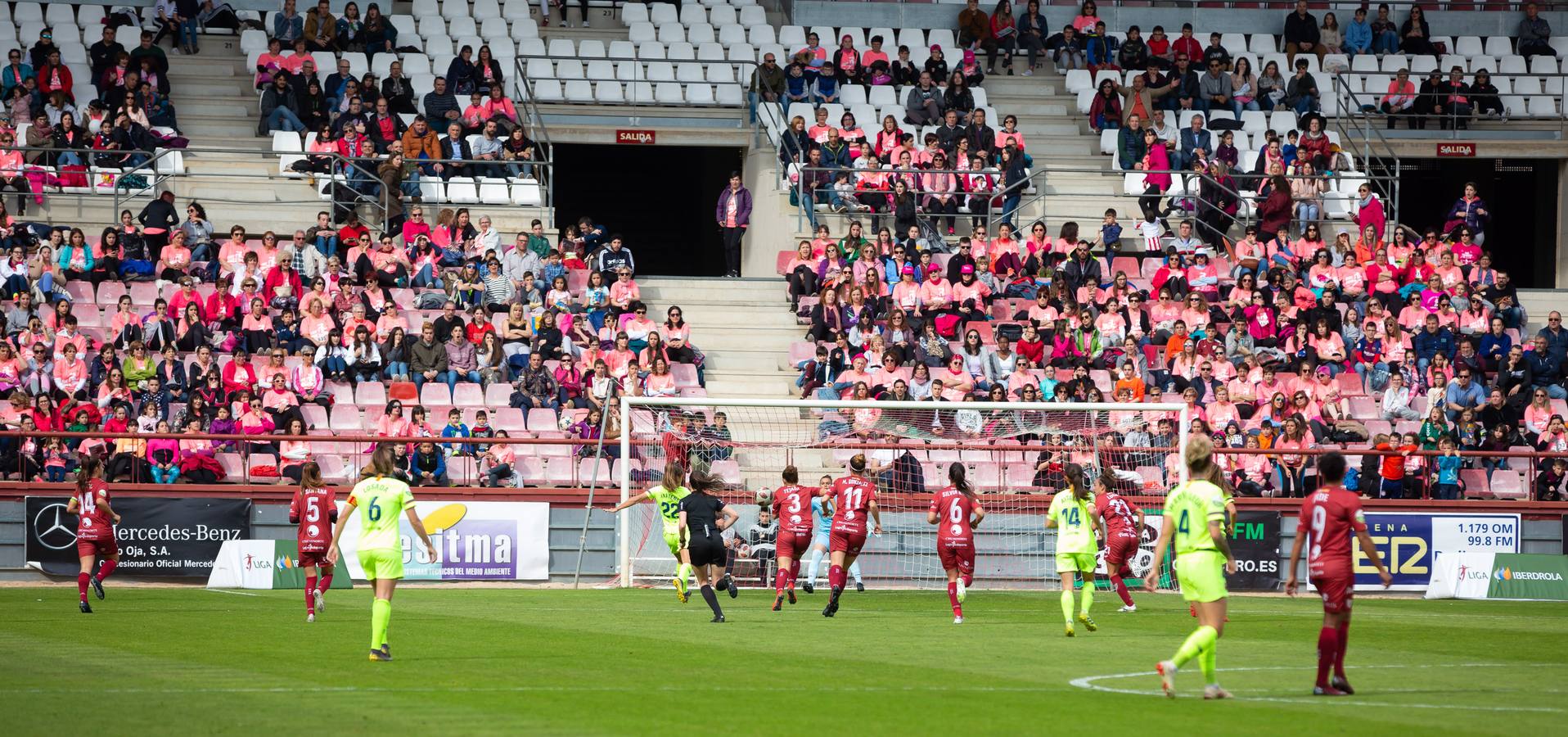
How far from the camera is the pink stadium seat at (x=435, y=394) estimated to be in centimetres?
2645

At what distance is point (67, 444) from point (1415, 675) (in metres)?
18.0

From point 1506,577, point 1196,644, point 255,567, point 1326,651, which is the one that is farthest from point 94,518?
point 1506,577

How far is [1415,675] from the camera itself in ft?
44.4

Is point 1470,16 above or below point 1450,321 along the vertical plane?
above

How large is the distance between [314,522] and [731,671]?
791cm

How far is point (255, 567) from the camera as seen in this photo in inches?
936

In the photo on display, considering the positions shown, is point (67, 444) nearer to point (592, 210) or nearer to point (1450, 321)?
point (592, 210)

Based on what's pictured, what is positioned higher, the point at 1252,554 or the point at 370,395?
the point at 370,395

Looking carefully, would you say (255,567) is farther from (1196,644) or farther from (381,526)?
(1196,644)

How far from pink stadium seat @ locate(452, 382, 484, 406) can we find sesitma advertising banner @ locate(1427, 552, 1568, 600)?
13850 millimetres

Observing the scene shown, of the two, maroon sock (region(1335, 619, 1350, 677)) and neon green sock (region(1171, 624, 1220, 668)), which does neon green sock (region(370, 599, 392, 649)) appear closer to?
neon green sock (region(1171, 624, 1220, 668))

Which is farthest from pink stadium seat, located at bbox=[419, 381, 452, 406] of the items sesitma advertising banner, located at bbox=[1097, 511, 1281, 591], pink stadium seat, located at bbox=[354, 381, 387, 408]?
sesitma advertising banner, located at bbox=[1097, 511, 1281, 591]

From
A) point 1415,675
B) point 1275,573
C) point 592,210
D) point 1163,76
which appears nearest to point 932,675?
point 1415,675

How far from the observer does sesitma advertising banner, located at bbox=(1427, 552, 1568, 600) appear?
24172mm
